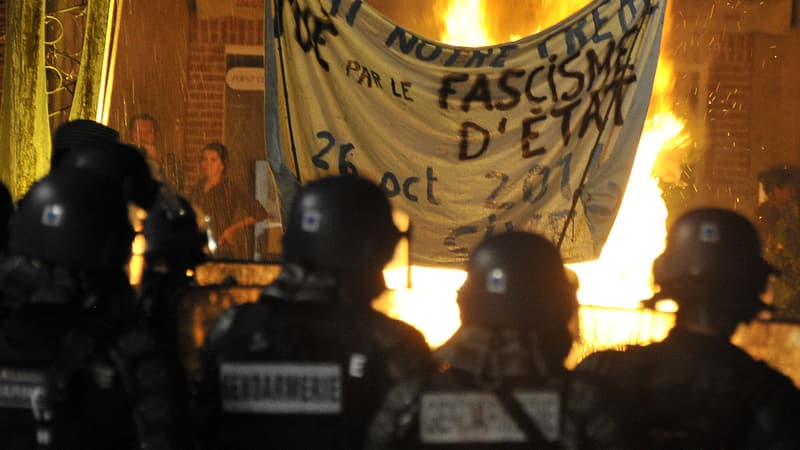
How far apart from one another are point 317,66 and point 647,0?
170 centimetres

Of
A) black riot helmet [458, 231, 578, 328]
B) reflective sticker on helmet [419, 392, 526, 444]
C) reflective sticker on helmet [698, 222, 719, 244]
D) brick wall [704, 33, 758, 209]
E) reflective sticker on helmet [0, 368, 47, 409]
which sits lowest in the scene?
reflective sticker on helmet [419, 392, 526, 444]

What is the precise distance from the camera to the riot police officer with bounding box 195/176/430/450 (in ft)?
9.30

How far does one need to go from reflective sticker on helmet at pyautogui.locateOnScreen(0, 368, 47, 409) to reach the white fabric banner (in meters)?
2.99

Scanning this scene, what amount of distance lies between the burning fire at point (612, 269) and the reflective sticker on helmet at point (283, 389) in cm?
152

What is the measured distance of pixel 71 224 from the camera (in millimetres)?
2924

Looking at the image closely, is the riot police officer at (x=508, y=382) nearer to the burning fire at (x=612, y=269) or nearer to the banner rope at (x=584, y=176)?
the burning fire at (x=612, y=269)

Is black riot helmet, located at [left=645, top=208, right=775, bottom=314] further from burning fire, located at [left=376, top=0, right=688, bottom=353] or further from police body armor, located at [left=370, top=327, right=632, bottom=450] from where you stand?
burning fire, located at [left=376, top=0, right=688, bottom=353]

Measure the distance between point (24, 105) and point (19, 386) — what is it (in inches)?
151

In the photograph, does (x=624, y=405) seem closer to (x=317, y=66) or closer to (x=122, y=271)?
(x=122, y=271)

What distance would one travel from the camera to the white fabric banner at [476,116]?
5.60m

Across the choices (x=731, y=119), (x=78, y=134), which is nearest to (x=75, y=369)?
(x=78, y=134)

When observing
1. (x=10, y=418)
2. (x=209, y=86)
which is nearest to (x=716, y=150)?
(x=209, y=86)

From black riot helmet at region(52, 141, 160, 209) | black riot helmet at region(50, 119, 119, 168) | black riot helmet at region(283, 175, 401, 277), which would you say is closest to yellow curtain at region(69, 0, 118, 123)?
black riot helmet at region(50, 119, 119, 168)

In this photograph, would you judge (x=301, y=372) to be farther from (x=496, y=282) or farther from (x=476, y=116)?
(x=476, y=116)
